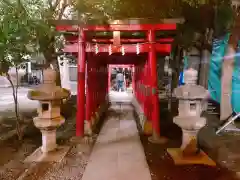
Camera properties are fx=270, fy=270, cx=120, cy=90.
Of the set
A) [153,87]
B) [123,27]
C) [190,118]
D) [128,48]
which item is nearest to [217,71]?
[153,87]

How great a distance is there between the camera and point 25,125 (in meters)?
10.3

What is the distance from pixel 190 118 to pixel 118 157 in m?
1.89

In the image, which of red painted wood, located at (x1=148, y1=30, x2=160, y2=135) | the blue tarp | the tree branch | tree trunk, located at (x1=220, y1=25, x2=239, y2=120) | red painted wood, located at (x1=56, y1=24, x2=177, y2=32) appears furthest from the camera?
the tree branch

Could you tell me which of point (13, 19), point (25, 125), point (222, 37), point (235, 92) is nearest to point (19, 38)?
point (13, 19)

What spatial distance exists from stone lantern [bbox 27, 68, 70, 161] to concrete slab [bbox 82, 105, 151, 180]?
1108mm

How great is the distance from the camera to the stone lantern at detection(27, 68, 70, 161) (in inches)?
252

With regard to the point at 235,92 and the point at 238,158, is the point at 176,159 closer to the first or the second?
the point at 238,158

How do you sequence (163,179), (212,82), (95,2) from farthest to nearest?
(212,82) → (95,2) → (163,179)

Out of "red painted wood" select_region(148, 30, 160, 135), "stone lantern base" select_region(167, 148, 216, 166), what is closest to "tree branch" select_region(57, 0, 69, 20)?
"red painted wood" select_region(148, 30, 160, 135)

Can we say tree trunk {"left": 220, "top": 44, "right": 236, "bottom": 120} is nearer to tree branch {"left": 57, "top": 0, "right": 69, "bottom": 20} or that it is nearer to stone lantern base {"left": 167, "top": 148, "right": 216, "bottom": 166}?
stone lantern base {"left": 167, "top": 148, "right": 216, "bottom": 166}

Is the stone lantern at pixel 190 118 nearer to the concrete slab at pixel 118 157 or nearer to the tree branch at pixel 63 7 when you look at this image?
the concrete slab at pixel 118 157

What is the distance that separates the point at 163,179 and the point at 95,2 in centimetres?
604

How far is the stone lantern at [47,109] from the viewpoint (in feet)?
21.0

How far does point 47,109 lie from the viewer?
6.73 m
